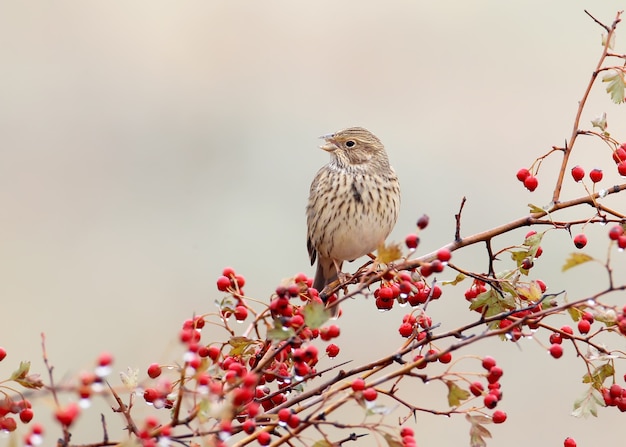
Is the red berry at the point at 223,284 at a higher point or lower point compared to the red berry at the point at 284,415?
higher

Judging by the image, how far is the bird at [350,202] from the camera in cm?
461

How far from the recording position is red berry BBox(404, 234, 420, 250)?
2158 mm

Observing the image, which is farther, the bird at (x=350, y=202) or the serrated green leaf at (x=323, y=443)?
the bird at (x=350, y=202)

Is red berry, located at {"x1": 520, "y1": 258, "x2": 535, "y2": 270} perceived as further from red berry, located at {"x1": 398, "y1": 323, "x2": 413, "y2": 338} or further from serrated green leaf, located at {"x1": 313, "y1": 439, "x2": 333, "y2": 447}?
serrated green leaf, located at {"x1": 313, "y1": 439, "x2": 333, "y2": 447}

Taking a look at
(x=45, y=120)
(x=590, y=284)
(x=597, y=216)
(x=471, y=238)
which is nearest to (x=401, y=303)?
(x=471, y=238)

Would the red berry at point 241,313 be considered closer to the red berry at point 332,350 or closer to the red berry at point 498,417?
the red berry at point 332,350

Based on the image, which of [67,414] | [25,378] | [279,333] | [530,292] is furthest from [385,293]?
[67,414]

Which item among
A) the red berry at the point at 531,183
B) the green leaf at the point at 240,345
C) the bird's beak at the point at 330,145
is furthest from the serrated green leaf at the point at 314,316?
the bird's beak at the point at 330,145

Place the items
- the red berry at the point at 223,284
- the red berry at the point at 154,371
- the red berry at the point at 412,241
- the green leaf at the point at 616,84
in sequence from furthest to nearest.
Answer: the green leaf at the point at 616,84
the red berry at the point at 223,284
the red berry at the point at 154,371
the red berry at the point at 412,241

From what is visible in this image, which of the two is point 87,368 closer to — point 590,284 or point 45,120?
point 590,284

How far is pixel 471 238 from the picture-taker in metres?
2.74

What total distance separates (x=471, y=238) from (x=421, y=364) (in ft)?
2.71

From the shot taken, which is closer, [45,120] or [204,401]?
[204,401]

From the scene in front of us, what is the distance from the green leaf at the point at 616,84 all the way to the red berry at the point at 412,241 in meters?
0.96
